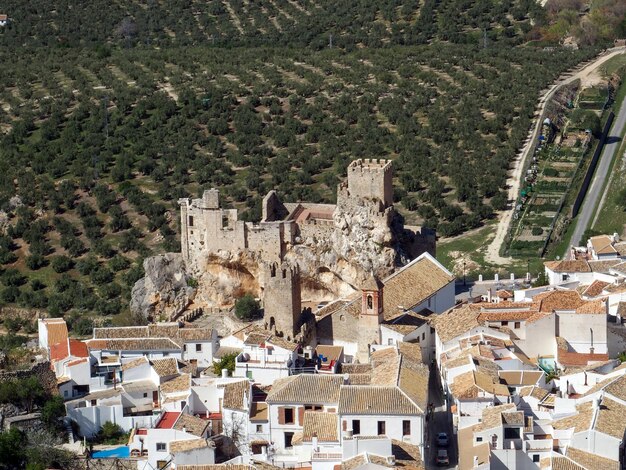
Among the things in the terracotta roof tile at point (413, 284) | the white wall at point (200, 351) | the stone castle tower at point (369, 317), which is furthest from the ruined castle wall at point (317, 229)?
the white wall at point (200, 351)

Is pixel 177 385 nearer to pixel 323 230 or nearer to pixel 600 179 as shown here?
pixel 323 230

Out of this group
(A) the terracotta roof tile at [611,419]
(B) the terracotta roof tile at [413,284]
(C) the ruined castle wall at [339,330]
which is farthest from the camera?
(B) the terracotta roof tile at [413,284]

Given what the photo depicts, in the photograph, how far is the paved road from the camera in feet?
220

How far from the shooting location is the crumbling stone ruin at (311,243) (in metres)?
51.1

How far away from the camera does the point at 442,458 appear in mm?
39281

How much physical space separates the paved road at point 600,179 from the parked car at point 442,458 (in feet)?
79.9

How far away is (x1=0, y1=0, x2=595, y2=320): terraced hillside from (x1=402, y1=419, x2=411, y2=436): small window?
22.7 m

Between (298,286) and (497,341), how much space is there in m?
6.19

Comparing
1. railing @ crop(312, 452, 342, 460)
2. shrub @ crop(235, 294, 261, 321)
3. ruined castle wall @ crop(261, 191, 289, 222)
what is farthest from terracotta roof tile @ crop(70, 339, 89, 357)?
railing @ crop(312, 452, 342, 460)

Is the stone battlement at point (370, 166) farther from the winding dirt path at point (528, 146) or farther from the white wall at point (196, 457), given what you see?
the white wall at point (196, 457)

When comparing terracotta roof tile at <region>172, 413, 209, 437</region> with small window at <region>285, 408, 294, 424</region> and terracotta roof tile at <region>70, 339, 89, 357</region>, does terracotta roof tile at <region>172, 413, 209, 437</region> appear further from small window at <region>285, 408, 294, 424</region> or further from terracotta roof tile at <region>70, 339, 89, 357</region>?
terracotta roof tile at <region>70, 339, 89, 357</region>

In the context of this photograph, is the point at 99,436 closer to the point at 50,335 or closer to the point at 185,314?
the point at 50,335

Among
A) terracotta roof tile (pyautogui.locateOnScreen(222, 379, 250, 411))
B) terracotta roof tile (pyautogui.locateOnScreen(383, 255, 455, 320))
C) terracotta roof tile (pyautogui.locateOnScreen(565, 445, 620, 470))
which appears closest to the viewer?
terracotta roof tile (pyautogui.locateOnScreen(565, 445, 620, 470))

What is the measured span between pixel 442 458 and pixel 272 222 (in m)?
14.9
